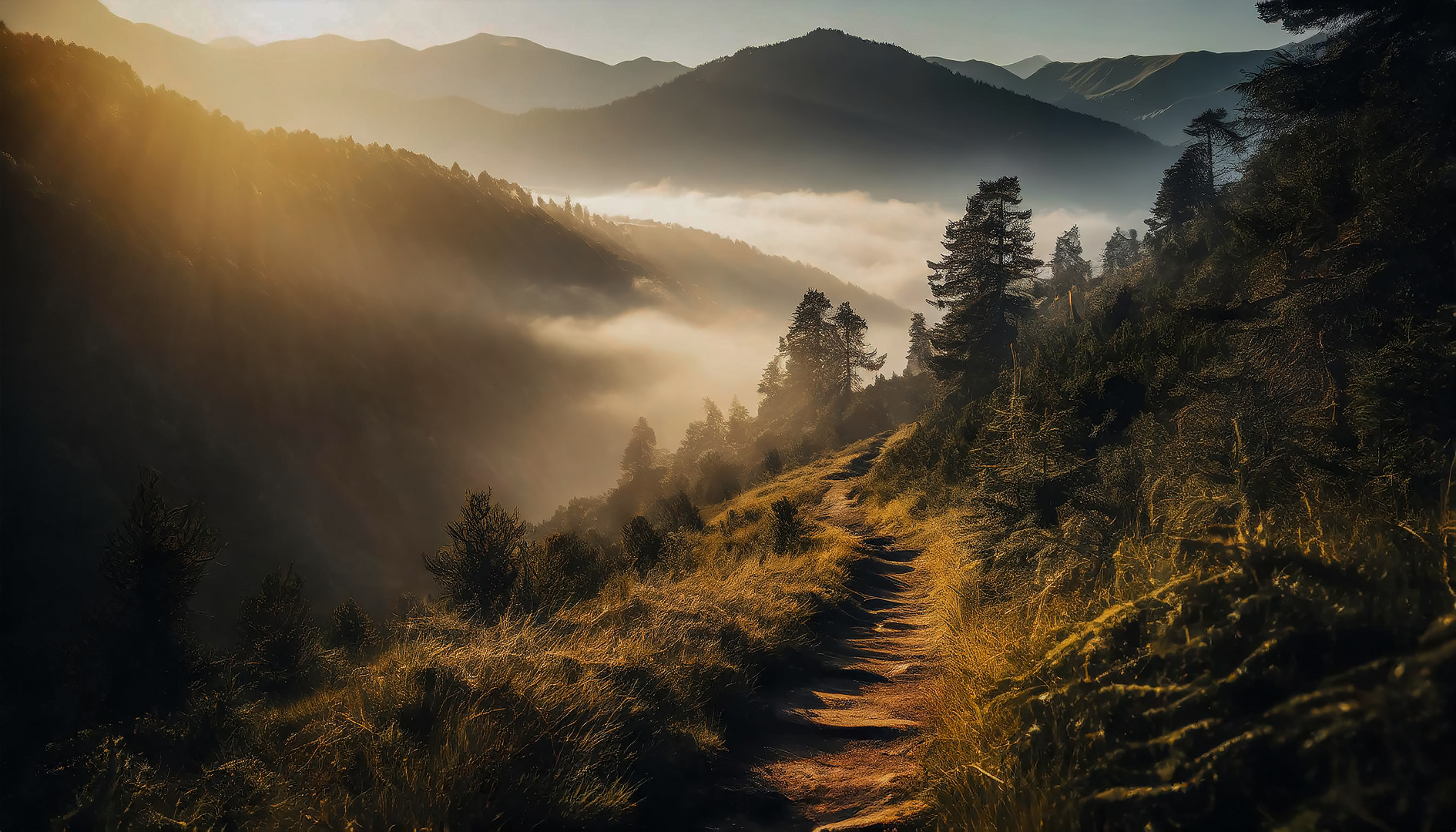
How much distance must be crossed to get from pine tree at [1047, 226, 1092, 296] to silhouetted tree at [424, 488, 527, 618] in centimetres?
6603

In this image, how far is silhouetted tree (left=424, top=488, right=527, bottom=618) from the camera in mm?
13953

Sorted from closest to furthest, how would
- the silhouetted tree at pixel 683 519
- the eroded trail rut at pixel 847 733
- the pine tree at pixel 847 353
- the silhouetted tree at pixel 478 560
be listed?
the eroded trail rut at pixel 847 733
the silhouetted tree at pixel 478 560
the silhouetted tree at pixel 683 519
the pine tree at pixel 847 353

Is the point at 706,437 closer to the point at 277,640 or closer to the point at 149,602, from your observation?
the point at 277,640

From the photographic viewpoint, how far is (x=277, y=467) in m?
143

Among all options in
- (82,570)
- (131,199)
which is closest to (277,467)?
(82,570)

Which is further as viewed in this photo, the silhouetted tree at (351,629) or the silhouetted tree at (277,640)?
the silhouetted tree at (351,629)

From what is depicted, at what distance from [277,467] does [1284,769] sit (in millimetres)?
179263

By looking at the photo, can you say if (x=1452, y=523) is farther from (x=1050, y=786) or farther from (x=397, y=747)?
(x=397, y=747)

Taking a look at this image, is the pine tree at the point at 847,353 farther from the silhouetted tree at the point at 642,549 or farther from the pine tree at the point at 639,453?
the silhouetted tree at the point at 642,549

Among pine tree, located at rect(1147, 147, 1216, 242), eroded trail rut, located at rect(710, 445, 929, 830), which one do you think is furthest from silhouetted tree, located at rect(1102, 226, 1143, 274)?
eroded trail rut, located at rect(710, 445, 929, 830)

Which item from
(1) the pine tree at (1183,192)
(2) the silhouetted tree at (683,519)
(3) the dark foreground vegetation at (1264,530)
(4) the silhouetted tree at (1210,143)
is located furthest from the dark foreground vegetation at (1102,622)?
(1) the pine tree at (1183,192)

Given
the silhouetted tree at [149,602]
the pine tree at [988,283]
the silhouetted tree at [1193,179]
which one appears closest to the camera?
the silhouetted tree at [149,602]

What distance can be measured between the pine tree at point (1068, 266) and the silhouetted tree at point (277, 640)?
69.4 meters

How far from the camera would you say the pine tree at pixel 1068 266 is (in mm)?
68688
